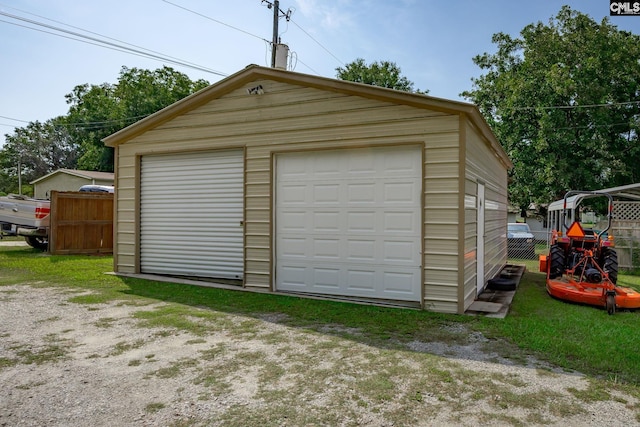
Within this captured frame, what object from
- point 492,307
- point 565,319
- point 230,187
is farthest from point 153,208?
point 565,319

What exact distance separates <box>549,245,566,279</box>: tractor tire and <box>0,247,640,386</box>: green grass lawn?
1.32ft

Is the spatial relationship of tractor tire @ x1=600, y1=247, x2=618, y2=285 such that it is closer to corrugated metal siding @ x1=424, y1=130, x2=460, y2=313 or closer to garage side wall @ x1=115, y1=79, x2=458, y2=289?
corrugated metal siding @ x1=424, y1=130, x2=460, y2=313

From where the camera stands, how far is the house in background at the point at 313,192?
6141 mm

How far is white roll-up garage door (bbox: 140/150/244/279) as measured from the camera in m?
8.09

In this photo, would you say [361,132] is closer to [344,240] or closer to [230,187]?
[344,240]

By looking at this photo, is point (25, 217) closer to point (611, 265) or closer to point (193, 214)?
point (193, 214)

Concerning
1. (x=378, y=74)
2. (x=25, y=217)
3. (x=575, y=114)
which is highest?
(x=378, y=74)

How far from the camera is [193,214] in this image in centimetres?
851

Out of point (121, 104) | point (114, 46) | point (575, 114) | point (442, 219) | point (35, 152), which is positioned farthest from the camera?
point (35, 152)

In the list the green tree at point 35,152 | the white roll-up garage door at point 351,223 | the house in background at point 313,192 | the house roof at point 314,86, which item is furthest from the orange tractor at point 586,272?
the green tree at point 35,152

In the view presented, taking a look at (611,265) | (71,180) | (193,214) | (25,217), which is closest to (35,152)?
(71,180)

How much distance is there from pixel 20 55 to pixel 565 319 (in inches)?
739

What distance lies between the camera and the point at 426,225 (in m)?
6.16

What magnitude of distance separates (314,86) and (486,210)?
13.9 feet
